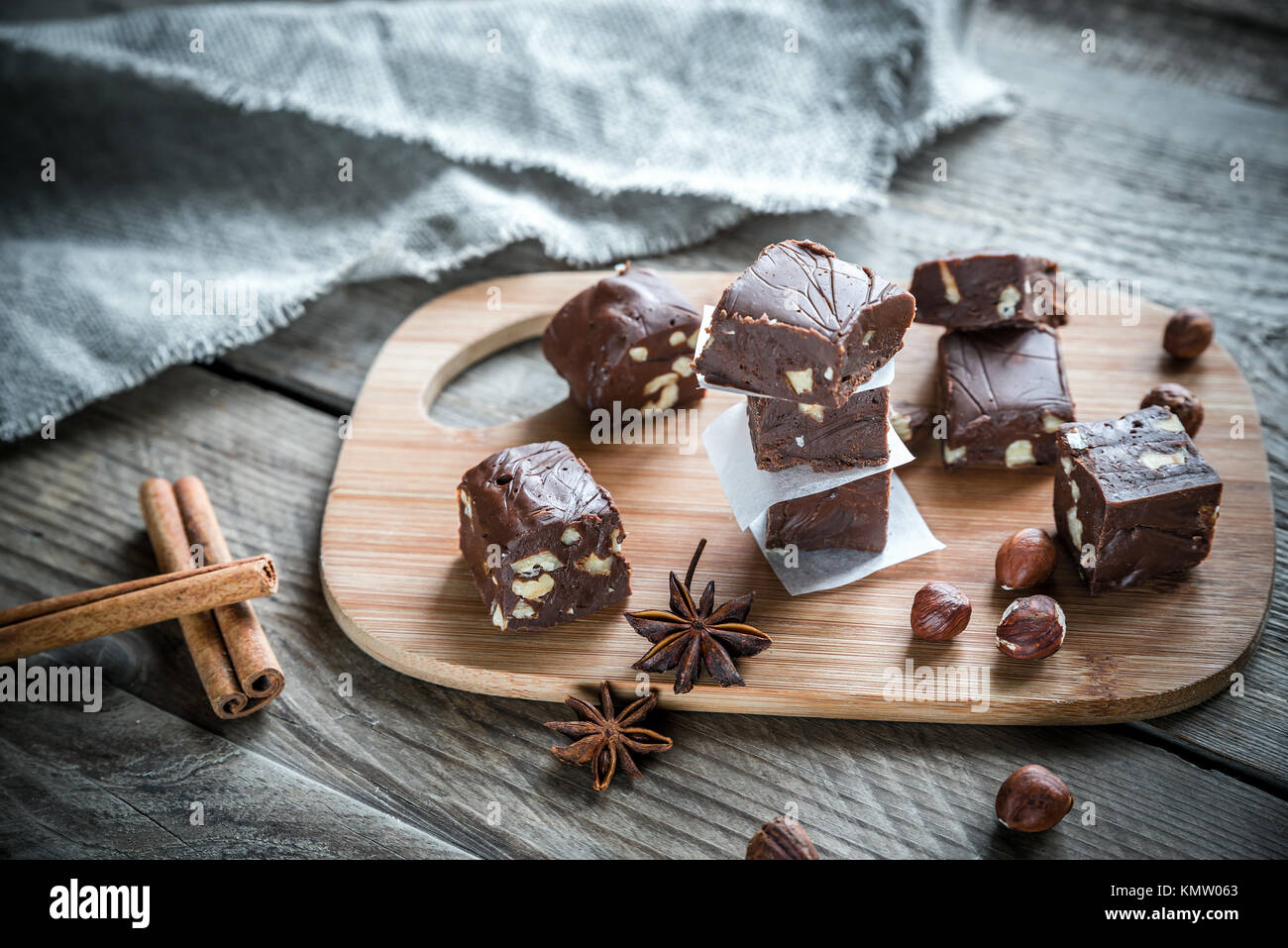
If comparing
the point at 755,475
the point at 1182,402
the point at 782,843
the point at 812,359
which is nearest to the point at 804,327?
the point at 812,359

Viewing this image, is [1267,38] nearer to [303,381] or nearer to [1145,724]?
[1145,724]

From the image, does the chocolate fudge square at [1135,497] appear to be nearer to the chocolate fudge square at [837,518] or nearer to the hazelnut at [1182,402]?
the hazelnut at [1182,402]

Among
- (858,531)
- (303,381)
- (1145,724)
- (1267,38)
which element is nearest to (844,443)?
(858,531)

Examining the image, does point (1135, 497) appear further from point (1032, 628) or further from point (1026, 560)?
point (1032, 628)

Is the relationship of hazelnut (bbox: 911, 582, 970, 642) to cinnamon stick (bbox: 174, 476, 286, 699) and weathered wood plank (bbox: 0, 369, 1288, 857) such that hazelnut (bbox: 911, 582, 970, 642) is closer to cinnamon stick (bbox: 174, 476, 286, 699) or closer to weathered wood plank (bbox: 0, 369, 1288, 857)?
weathered wood plank (bbox: 0, 369, 1288, 857)

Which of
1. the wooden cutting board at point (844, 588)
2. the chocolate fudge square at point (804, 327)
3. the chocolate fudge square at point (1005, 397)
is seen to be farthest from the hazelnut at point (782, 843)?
the chocolate fudge square at point (1005, 397)
